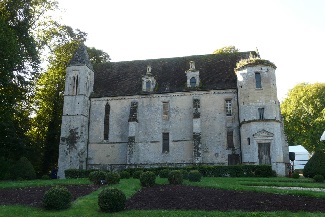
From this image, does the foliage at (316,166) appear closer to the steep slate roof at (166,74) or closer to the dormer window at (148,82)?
the steep slate roof at (166,74)

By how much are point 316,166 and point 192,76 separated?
16.1 m

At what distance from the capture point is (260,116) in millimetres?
30891

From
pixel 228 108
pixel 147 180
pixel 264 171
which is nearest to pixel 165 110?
pixel 228 108

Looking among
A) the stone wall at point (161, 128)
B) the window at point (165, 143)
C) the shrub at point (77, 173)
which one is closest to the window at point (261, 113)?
the stone wall at point (161, 128)

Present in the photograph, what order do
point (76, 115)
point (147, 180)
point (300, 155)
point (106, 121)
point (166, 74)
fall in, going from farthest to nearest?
point (300, 155)
point (166, 74)
point (106, 121)
point (76, 115)
point (147, 180)

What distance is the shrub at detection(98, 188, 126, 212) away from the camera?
40.9 feet

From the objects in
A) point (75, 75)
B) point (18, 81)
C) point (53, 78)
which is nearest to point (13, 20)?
Result: point (18, 81)

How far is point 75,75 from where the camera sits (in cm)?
3653

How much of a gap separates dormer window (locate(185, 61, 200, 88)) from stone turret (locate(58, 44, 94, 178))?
12049mm

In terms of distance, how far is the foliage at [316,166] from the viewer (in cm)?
2460

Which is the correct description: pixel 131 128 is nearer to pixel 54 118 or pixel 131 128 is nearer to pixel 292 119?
pixel 54 118

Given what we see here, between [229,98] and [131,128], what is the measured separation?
1121 centimetres

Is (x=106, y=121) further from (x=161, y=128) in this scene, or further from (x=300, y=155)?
(x=300, y=155)

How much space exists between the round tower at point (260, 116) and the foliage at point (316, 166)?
3503 mm
